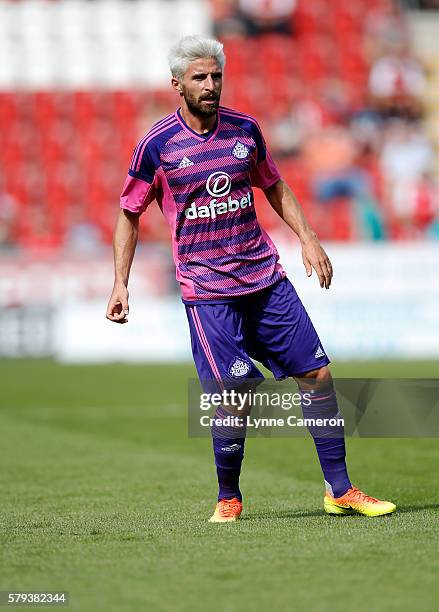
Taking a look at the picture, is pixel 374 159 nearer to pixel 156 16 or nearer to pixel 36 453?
pixel 156 16

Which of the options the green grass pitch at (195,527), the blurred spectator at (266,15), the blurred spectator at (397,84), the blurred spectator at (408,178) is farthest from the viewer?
the blurred spectator at (266,15)

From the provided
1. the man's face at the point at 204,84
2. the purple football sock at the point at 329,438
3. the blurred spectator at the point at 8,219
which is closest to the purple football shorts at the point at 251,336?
the purple football sock at the point at 329,438

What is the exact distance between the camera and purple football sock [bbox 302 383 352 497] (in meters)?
5.43

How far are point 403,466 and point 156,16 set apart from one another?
21.2 metres

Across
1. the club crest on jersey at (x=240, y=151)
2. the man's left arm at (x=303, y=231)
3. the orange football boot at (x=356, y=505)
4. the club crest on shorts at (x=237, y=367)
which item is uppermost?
the club crest on jersey at (x=240, y=151)

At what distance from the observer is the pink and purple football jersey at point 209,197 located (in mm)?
5273

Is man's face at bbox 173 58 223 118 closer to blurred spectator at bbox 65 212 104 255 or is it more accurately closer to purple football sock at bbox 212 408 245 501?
purple football sock at bbox 212 408 245 501

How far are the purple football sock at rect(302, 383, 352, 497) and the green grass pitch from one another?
0.60 ft

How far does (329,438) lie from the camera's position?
214 inches

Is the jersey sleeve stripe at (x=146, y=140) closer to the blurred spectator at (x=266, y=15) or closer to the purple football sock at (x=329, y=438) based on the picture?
the purple football sock at (x=329, y=438)

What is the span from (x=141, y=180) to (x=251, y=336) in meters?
0.89

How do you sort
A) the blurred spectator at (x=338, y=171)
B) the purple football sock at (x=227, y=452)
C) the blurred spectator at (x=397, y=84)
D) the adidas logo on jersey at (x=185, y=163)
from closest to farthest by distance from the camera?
the adidas logo on jersey at (x=185, y=163) → the purple football sock at (x=227, y=452) → the blurred spectator at (x=338, y=171) → the blurred spectator at (x=397, y=84)

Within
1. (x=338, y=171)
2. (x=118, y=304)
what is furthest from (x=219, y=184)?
(x=338, y=171)

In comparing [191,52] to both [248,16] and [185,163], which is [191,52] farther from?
[248,16]
